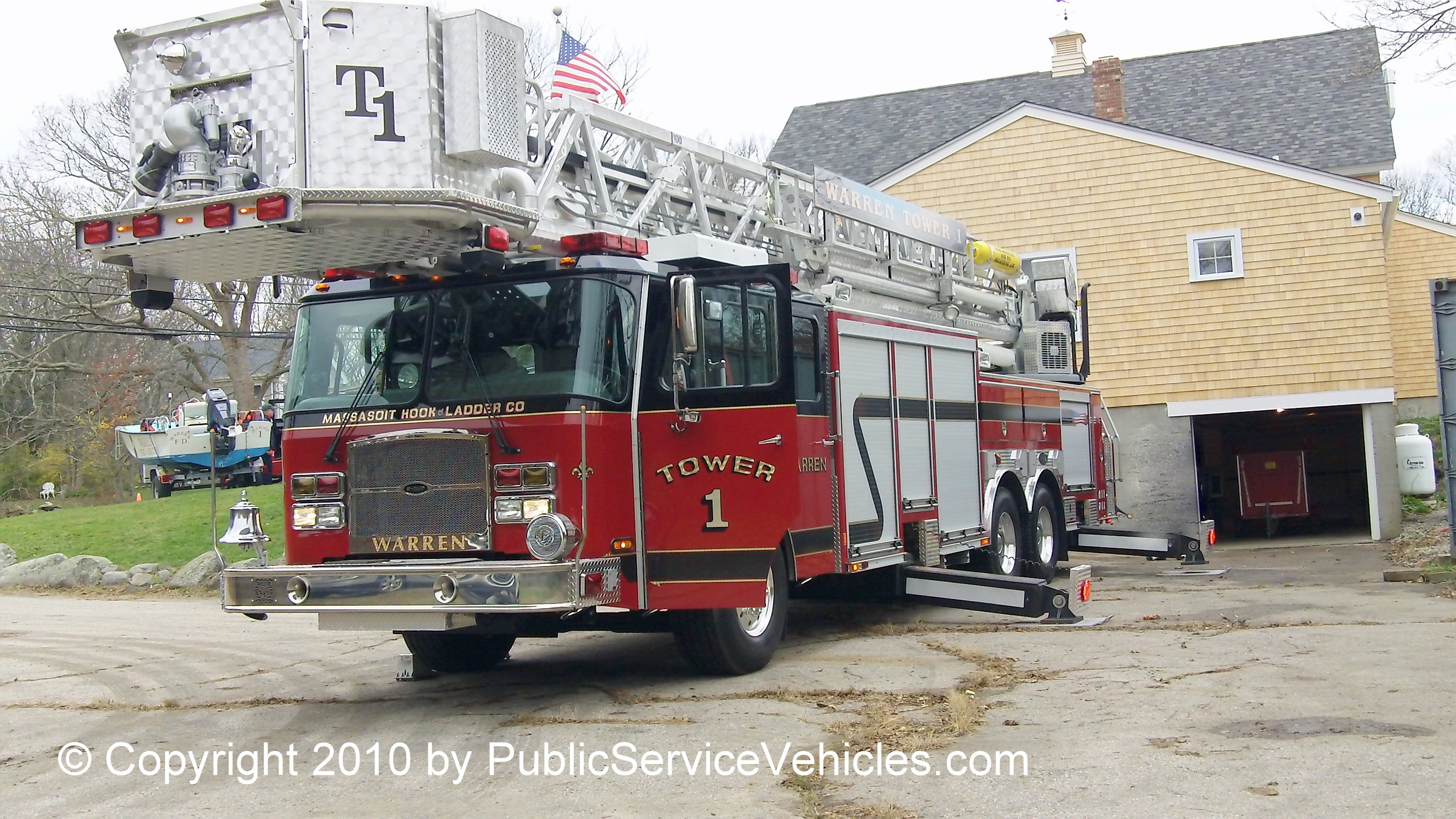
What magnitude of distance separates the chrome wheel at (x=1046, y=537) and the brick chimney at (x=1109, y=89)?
10704mm

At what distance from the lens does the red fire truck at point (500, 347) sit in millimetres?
6895

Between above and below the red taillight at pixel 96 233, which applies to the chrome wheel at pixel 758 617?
below

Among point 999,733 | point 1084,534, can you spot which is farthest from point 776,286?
point 1084,534

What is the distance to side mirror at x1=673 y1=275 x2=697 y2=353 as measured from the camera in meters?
7.52

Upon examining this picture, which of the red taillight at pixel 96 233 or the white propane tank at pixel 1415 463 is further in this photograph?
the white propane tank at pixel 1415 463

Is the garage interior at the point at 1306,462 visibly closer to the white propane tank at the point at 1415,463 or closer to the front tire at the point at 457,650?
the white propane tank at the point at 1415,463

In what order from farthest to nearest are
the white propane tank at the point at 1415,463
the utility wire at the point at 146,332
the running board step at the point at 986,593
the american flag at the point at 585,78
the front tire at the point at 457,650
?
the utility wire at the point at 146,332 < the white propane tank at the point at 1415,463 < the american flag at the point at 585,78 < the running board step at the point at 986,593 < the front tire at the point at 457,650

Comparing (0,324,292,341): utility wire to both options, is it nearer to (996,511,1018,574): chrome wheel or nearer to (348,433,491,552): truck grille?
(996,511,1018,574): chrome wheel

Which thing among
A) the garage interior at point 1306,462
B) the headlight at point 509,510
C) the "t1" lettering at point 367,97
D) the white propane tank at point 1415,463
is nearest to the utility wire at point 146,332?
the headlight at point 509,510

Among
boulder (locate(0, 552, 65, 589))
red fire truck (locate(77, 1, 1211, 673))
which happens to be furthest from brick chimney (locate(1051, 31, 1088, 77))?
boulder (locate(0, 552, 65, 589))

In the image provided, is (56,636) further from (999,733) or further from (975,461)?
(999,733)

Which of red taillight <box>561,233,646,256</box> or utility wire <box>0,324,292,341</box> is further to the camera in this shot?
utility wire <box>0,324,292,341</box>

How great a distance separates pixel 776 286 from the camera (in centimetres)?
806

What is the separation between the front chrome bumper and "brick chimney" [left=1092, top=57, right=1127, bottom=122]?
56.4ft
